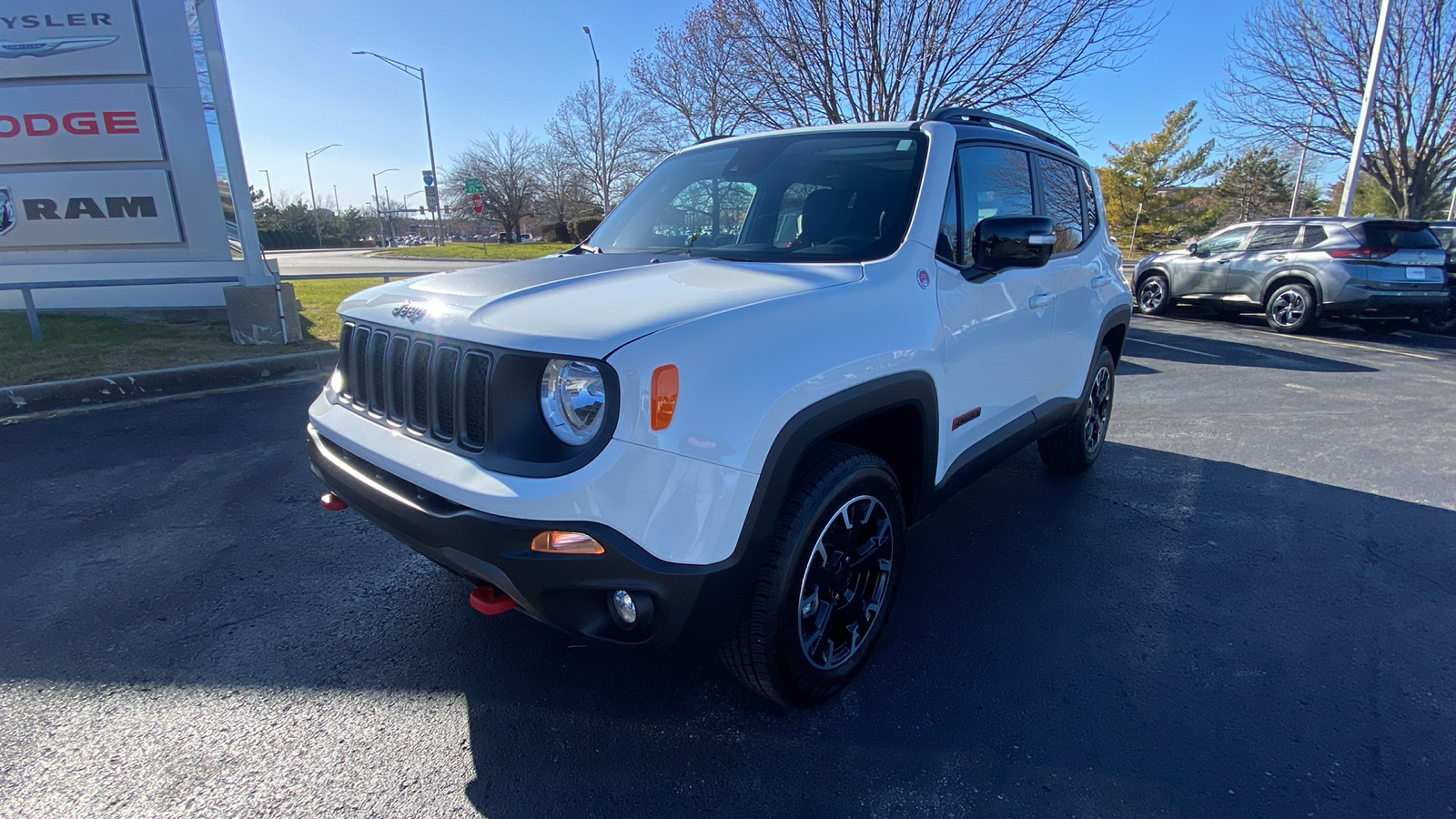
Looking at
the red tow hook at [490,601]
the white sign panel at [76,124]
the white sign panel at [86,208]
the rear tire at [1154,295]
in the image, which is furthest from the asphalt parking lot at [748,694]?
the rear tire at [1154,295]

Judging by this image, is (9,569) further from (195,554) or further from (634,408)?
(634,408)

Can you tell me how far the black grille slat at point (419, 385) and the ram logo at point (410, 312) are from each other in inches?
3.1

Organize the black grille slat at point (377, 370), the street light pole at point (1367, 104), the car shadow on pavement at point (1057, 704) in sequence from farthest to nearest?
the street light pole at point (1367, 104) < the black grille slat at point (377, 370) < the car shadow on pavement at point (1057, 704)

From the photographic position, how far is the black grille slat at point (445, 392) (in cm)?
196

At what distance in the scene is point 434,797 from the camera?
1.99 meters

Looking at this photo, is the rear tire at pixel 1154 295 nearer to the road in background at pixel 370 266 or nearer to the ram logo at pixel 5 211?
the road in background at pixel 370 266

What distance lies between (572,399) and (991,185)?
2.30 metres

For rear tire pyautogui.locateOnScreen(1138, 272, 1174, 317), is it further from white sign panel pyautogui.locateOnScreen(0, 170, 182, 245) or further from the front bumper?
white sign panel pyautogui.locateOnScreen(0, 170, 182, 245)

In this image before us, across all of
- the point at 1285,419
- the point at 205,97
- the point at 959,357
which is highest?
the point at 205,97

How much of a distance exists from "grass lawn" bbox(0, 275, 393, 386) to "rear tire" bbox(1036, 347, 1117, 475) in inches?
290

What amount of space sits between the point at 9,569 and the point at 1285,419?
27.5ft

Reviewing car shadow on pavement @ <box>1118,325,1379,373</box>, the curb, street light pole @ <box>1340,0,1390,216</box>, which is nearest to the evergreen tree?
street light pole @ <box>1340,0,1390,216</box>

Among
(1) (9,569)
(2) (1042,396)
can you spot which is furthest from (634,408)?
(1) (9,569)

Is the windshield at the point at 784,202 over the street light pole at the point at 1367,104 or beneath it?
beneath
